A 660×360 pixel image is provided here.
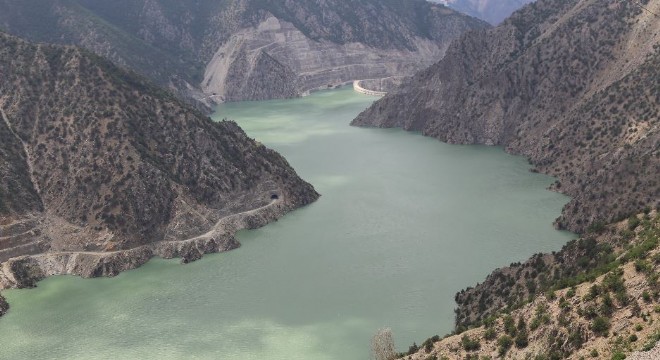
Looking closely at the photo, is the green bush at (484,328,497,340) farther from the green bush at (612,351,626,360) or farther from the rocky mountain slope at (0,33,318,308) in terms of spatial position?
the rocky mountain slope at (0,33,318,308)

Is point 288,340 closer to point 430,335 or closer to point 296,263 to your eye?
point 430,335

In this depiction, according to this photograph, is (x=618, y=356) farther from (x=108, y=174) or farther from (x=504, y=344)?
(x=108, y=174)

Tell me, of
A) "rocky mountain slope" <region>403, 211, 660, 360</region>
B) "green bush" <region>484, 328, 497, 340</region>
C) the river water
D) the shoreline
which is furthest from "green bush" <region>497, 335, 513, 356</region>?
the shoreline

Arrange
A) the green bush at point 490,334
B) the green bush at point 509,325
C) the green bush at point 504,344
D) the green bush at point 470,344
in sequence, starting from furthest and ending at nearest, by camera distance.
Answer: the green bush at point 490,334, the green bush at point 470,344, the green bush at point 509,325, the green bush at point 504,344

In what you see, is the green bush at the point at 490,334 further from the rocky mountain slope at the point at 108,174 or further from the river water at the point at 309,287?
the rocky mountain slope at the point at 108,174

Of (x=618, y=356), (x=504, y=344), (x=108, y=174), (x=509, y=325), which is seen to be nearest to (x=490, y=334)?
(x=509, y=325)

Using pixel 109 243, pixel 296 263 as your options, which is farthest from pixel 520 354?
pixel 109 243

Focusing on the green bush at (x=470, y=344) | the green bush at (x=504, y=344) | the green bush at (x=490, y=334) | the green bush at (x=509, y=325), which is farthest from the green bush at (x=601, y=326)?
the green bush at (x=470, y=344)
